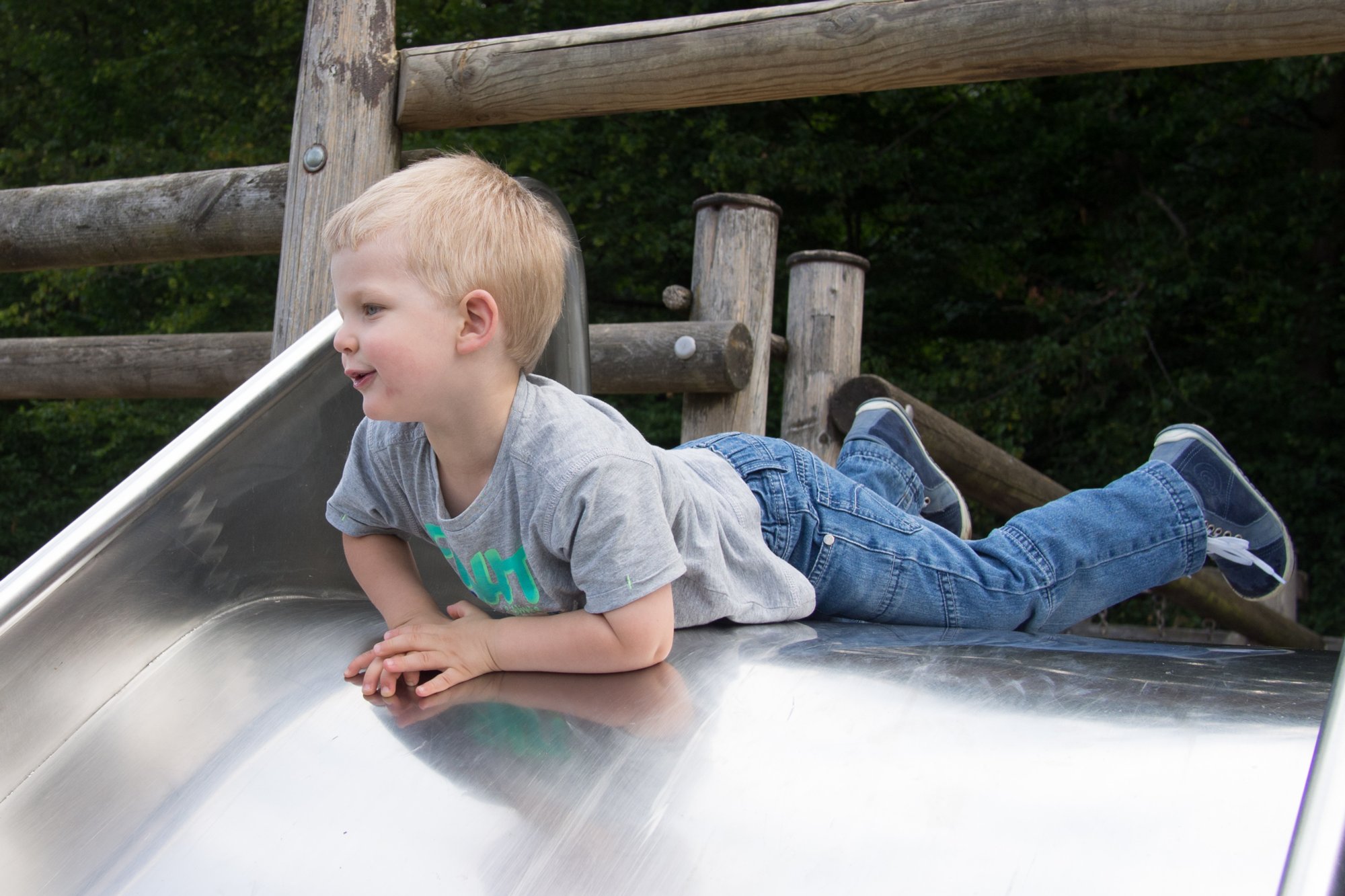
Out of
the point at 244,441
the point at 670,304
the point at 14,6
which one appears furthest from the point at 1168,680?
the point at 14,6

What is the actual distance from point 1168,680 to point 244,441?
913 mm

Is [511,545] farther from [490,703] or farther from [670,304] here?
[670,304]

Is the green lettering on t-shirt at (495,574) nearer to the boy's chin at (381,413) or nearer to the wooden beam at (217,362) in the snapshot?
the boy's chin at (381,413)

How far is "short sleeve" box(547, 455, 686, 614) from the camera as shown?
1093 mm

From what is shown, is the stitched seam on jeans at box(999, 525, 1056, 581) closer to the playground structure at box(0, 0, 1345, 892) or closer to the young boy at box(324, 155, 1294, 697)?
the young boy at box(324, 155, 1294, 697)

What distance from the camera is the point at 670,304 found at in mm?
2881

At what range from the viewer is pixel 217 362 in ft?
11.2

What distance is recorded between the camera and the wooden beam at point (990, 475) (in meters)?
2.95

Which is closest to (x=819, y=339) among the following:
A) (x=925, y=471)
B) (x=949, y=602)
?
(x=925, y=471)

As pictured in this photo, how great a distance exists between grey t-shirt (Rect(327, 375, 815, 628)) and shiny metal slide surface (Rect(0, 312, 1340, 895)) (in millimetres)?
75

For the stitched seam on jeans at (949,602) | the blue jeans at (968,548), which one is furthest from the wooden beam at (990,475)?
the stitched seam on jeans at (949,602)

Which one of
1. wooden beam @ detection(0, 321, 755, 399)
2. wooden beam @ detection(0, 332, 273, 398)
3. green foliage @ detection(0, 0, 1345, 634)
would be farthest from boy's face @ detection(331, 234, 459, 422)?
green foliage @ detection(0, 0, 1345, 634)

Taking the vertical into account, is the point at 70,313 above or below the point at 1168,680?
below

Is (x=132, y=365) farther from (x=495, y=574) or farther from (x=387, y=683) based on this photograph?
(x=387, y=683)
